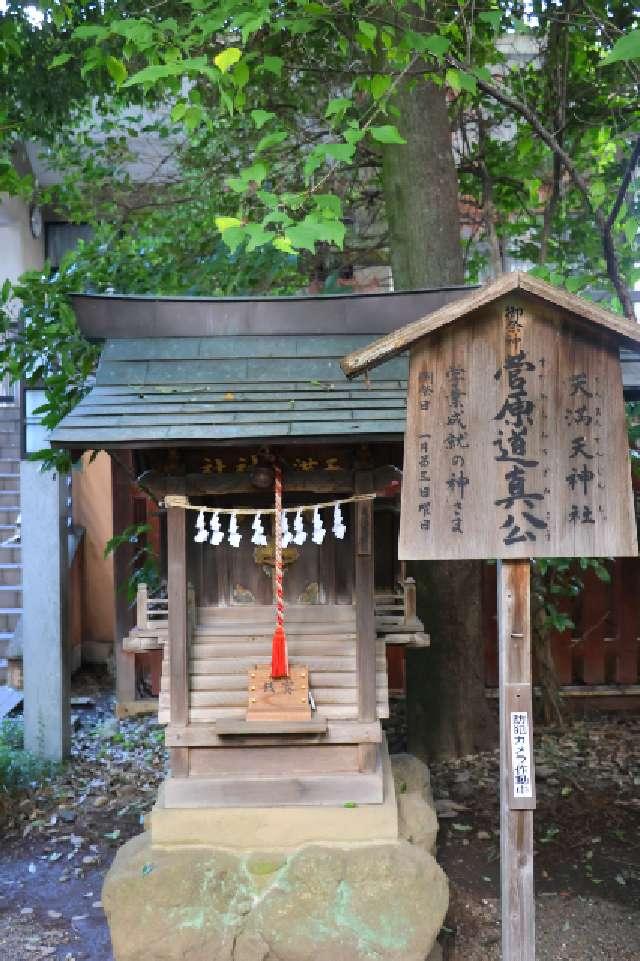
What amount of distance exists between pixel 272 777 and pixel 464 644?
9.44ft

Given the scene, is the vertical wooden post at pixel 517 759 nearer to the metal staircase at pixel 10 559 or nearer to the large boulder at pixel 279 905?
the large boulder at pixel 279 905

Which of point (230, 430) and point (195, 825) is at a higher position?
point (230, 430)

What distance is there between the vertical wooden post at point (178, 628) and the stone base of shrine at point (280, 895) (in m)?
0.51

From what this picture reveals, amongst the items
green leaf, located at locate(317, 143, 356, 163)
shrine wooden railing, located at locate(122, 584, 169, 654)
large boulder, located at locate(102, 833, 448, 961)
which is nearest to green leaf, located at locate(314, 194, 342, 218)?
green leaf, located at locate(317, 143, 356, 163)

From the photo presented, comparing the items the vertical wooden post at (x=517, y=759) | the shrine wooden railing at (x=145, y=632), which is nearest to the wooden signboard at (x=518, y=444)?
the vertical wooden post at (x=517, y=759)

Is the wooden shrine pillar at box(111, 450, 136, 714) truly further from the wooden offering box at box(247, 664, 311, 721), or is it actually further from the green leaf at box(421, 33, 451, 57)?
the green leaf at box(421, 33, 451, 57)

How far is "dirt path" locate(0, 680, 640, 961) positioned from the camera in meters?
5.09

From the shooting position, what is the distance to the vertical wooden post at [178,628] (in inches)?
201

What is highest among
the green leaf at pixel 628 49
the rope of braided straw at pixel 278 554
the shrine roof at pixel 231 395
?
the green leaf at pixel 628 49

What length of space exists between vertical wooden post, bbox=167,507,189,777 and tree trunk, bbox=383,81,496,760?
2833 millimetres

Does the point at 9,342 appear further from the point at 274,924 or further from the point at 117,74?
the point at 274,924

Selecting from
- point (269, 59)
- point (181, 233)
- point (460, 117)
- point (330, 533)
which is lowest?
point (330, 533)

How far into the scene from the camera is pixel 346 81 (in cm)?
840

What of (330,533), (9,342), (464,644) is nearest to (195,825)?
(330,533)
